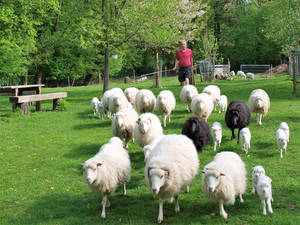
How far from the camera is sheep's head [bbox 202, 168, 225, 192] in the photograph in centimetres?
493

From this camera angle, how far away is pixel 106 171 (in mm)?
5734

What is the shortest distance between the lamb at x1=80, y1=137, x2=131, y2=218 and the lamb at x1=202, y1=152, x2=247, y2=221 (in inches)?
62.8

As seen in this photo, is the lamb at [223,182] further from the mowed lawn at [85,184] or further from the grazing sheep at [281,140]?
the grazing sheep at [281,140]

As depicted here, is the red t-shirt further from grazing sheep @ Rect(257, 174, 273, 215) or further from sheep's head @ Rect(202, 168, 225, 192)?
sheep's head @ Rect(202, 168, 225, 192)

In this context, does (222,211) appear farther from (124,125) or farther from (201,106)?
(201,106)

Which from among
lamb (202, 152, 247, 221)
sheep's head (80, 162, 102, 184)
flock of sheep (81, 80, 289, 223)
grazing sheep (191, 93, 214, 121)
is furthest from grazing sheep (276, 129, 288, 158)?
sheep's head (80, 162, 102, 184)

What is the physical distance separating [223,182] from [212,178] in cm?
26

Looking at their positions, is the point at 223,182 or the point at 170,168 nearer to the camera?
the point at 223,182

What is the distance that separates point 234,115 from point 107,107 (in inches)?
218

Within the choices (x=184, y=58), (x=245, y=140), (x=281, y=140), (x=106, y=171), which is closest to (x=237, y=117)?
(x=245, y=140)

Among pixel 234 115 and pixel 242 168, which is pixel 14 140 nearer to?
pixel 234 115

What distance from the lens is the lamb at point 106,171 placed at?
17.7 feet

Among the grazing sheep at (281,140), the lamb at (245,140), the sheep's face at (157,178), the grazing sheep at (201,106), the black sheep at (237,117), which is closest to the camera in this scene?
the sheep's face at (157,178)

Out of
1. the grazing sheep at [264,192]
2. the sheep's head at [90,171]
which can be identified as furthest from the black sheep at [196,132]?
the sheep's head at [90,171]
